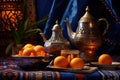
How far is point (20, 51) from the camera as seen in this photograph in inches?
55.1

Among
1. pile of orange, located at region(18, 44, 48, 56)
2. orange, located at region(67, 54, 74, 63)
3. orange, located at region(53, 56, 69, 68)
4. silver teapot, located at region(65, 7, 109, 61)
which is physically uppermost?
silver teapot, located at region(65, 7, 109, 61)

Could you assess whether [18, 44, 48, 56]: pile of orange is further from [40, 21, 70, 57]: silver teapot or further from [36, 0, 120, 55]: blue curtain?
[36, 0, 120, 55]: blue curtain

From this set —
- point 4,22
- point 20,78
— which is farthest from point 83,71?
point 4,22

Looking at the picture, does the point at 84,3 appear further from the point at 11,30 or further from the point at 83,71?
the point at 83,71

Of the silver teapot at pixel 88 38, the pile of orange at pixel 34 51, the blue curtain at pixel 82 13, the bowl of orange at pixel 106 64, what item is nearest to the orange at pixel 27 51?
the pile of orange at pixel 34 51

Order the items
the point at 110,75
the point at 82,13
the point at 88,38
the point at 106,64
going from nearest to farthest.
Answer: the point at 110,75 < the point at 106,64 < the point at 88,38 < the point at 82,13

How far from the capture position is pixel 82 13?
168cm

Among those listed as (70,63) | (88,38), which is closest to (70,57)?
(70,63)

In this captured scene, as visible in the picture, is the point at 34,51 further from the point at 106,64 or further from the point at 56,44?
the point at 106,64

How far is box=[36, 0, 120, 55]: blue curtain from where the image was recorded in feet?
5.40

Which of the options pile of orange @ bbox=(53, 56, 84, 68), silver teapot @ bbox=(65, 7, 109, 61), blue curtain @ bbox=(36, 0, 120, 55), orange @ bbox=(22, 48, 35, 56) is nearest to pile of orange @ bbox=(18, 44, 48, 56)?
orange @ bbox=(22, 48, 35, 56)

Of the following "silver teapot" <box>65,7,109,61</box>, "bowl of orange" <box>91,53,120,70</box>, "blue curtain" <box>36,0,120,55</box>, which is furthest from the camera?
"blue curtain" <box>36,0,120,55</box>

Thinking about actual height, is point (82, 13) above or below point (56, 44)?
above

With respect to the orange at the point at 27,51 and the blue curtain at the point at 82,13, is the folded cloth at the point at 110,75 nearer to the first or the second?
the orange at the point at 27,51
